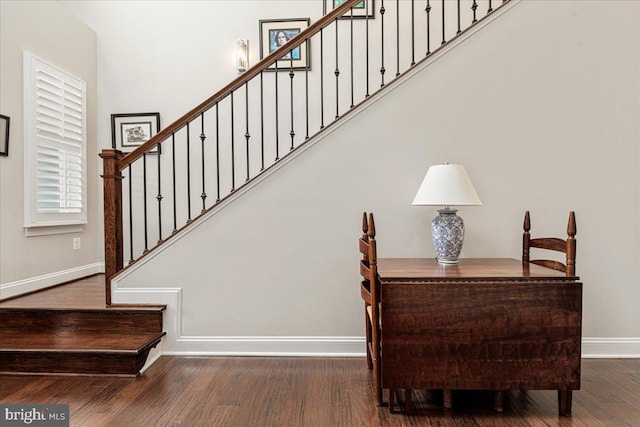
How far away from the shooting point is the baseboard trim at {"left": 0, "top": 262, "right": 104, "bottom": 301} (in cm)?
289

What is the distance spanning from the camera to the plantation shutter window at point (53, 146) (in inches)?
121

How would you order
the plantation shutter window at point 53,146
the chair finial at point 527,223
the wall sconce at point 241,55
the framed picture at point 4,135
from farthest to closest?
the wall sconce at point 241,55 → the plantation shutter window at point 53,146 → the framed picture at point 4,135 → the chair finial at point 527,223

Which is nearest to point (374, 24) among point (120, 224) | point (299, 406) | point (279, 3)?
point (279, 3)

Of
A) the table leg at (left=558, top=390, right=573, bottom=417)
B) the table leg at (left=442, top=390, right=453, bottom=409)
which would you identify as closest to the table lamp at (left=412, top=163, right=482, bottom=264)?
the table leg at (left=442, top=390, right=453, bottom=409)

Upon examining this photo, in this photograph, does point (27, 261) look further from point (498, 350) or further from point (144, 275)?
point (498, 350)

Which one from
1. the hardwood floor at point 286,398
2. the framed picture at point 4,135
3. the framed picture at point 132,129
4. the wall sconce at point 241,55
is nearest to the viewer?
the hardwood floor at point 286,398

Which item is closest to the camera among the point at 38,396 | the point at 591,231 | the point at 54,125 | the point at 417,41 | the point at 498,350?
the point at 498,350

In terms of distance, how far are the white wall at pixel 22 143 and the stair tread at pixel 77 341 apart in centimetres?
63

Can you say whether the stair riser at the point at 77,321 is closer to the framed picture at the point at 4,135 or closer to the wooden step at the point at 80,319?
the wooden step at the point at 80,319

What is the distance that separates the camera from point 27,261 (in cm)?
309

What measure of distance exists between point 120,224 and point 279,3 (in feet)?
8.50

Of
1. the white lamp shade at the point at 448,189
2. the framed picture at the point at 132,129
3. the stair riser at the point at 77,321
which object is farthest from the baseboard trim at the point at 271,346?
the framed picture at the point at 132,129

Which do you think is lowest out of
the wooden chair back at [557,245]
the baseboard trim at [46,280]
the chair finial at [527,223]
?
the baseboard trim at [46,280]

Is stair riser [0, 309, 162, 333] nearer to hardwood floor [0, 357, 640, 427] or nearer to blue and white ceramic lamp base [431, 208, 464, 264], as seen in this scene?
hardwood floor [0, 357, 640, 427]
